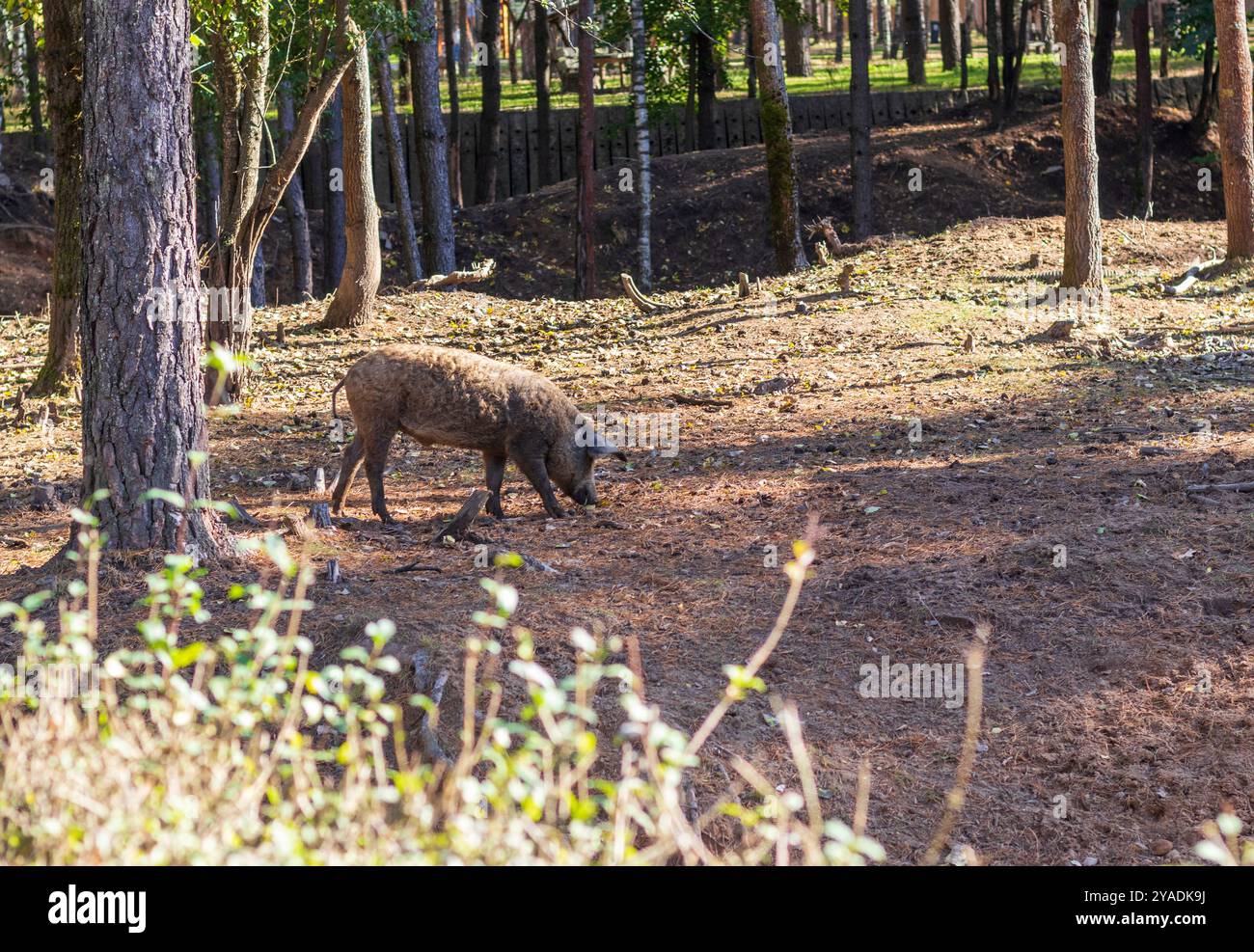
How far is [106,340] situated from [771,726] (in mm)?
4604

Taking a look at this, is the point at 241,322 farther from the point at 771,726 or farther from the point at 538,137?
the point at 538,137

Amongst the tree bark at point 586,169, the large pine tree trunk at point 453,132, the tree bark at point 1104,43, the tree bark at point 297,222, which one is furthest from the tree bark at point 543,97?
the tree bark at point 1104,43

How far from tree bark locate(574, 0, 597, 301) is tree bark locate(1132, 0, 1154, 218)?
11131 mm

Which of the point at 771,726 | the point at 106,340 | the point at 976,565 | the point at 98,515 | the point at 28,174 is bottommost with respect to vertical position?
the point at 771,726

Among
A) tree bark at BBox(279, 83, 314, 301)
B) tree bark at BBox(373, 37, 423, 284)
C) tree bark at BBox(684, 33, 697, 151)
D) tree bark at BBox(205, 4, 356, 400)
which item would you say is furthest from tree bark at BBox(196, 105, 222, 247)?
tree bark at BBox(684, 33, 697, 151)

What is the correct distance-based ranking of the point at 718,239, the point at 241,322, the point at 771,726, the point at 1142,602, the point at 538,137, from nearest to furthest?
the point at 771,726 < the point at 1142,602 < the point at 241,322 < the point at 718,239 < the point at 538,137

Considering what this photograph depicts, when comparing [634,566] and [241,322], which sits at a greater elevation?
[241,322]

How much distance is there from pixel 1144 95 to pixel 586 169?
1231cm

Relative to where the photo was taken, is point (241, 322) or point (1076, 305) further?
point (1076, 305)

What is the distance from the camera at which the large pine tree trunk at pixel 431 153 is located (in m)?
22.4

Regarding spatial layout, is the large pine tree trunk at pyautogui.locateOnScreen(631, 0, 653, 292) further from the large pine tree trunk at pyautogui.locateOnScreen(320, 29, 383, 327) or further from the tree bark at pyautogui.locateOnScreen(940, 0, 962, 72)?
the tree bark at pyautogui.locateOnScreen(940, 0, 962, 72)
